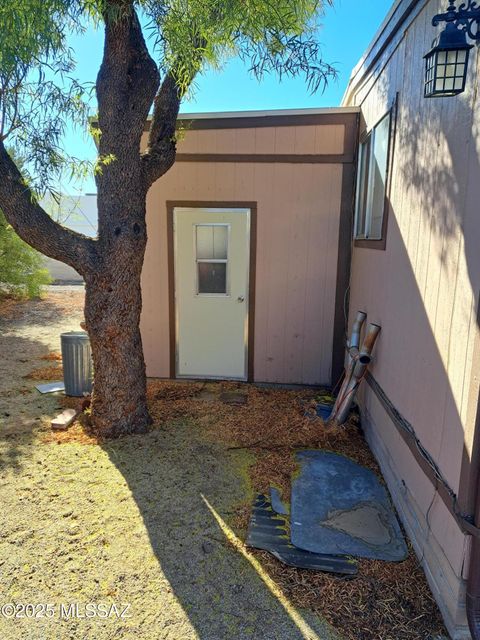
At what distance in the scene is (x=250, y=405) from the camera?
4500 mm

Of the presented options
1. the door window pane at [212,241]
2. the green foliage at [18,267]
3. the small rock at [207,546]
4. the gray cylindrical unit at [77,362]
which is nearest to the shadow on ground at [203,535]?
the small rock at [207,546]

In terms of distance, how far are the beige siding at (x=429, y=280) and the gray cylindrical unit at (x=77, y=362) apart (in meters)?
2.92

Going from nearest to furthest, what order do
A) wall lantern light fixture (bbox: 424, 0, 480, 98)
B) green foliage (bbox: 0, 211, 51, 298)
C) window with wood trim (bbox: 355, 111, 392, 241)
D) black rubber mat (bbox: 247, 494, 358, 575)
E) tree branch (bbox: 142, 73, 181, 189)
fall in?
1. wall lantern light fixture (bbox: 424, 0, 480, 98)
2. black rubber mat (bbox: 247, 494, 358, 575)
3. window with wood trim (bbox: 355, 111, 392, 241)
4. tree branch (bbox: 142, 73, 181, 189)
5. green foliage (bbox: 0, 211, 51, 298)

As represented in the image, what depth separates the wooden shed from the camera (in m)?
4.65

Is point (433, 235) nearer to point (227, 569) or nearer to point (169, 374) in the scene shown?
point (227, 569)

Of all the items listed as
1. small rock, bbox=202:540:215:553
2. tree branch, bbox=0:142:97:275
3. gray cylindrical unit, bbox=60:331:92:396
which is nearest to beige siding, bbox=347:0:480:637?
small rock, bbox=202:540:215:553

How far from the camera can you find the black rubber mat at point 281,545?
224 centimetres

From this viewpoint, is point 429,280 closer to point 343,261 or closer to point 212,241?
point 343,261

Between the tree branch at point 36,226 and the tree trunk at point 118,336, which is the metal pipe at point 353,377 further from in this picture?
the tree branch at point 36,226

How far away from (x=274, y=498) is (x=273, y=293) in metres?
2.57

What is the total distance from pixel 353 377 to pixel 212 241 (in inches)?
89.8

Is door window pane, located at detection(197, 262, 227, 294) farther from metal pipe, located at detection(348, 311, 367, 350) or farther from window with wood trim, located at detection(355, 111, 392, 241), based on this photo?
metal pipe, located at detection(348, 311, 367, 350)

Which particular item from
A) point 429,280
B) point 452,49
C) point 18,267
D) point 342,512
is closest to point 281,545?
point 342,512

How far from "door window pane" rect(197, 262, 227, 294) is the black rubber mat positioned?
9.21ft
